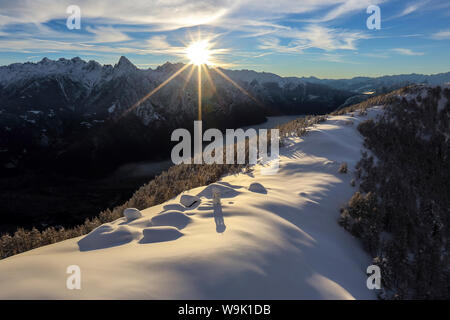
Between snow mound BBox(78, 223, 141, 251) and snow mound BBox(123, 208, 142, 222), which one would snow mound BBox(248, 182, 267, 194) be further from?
snow mound BBox(78, 223, 141, 251)

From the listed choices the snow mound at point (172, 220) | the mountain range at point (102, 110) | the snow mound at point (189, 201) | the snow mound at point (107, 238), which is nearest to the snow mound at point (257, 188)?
the snow mound at point (189, 201)

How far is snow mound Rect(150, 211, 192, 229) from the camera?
16.7 feet

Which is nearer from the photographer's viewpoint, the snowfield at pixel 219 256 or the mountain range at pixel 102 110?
the snowfield at pixel 219 256

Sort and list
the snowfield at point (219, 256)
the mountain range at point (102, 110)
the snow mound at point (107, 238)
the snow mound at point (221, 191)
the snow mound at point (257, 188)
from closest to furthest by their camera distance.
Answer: the snowfield at point (219, 256) → the snow mound at point (107, 238) → the snow mound at point (221, 191) → the snow mound at point (257, 188) → the mountain range at point (102, 110)

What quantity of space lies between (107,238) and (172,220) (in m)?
1.26

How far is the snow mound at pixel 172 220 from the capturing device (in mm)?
5090

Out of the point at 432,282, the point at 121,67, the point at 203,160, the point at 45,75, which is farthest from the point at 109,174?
the point at 45,75

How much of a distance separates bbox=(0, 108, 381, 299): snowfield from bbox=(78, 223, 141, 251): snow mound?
2cm

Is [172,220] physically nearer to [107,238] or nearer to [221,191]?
[107,238]

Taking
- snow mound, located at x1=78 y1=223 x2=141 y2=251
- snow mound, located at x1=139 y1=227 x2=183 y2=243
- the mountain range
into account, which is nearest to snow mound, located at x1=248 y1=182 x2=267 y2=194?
snow mound, located at x1=139 y1=227 x2=183 y2=243

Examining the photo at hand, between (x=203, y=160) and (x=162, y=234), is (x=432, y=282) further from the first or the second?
(x=203, y=160)

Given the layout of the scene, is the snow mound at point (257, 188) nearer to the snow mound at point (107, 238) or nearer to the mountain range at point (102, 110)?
the snow mound at point (107, 238)

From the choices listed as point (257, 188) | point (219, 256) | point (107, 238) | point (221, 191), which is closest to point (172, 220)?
point (107, 238)

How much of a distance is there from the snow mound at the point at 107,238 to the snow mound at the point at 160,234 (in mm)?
258
